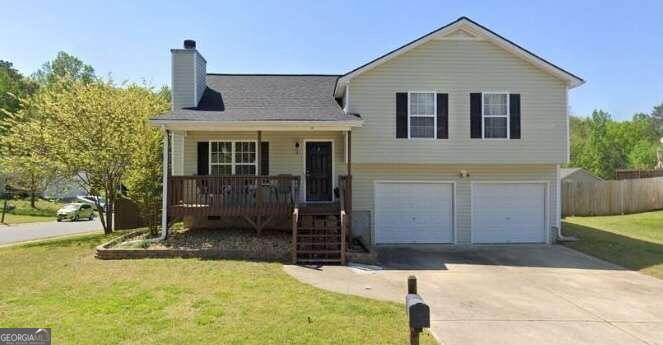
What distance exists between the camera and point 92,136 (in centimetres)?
1511

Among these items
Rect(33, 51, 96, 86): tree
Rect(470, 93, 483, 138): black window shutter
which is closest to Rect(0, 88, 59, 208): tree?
Rect(470, 93, 483, 138): black window shutter

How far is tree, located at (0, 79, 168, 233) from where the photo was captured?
15.0 meters

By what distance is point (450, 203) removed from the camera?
13.4 metres

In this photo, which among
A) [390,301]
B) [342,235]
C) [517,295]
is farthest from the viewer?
[342,235]

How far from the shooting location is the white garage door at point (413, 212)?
13234 mm

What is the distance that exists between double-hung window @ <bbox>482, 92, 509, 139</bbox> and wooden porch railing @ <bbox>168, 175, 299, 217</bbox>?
6.16 meters

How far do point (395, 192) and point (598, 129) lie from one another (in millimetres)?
61012

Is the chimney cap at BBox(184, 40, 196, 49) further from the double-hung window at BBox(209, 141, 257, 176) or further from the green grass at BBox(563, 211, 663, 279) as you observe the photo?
the green grass at BBox(563, 211, 663, 279)

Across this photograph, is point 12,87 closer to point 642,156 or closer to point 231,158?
point 231,158

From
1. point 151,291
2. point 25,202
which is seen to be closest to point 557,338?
point 151,291

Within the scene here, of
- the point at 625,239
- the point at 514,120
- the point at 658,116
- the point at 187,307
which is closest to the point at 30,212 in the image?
the point at 187,307

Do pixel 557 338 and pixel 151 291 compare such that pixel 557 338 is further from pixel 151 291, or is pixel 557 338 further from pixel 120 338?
pixel 151 291

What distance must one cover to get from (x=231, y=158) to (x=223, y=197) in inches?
87.0

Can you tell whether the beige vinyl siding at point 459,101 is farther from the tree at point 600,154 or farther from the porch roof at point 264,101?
the tree at point 600,154
